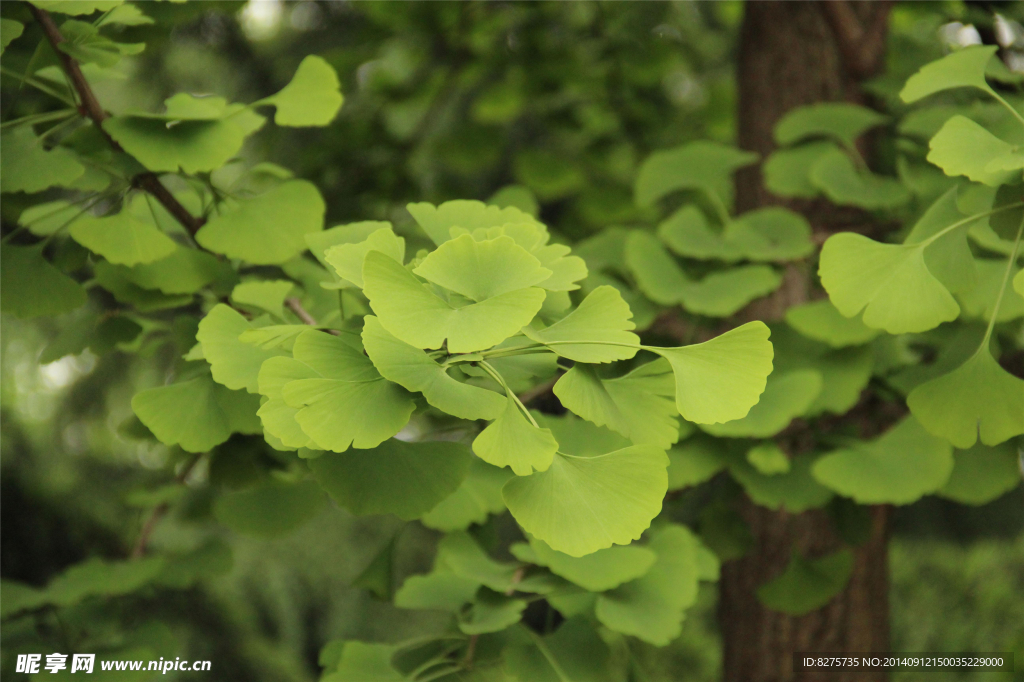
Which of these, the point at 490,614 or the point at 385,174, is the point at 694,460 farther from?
the point at 385,174

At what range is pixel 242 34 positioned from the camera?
1.50 metres

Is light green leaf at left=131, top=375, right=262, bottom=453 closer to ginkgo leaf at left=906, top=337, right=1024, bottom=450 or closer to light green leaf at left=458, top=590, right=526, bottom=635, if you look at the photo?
light green leaf at left=458, top=590, right=526, bottom=635

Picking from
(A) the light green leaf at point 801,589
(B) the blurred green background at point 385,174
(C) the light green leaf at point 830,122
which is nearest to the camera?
(A) the light green leaf at point 801,589

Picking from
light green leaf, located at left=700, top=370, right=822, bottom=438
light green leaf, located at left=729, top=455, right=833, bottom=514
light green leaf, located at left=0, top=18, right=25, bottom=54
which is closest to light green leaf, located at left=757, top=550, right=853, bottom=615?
light green leaf, located at left=729, top=455, right=833, bottom=514

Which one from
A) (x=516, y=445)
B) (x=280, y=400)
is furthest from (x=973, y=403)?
(x=280, y=400)

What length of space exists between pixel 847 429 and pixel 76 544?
111 centimetres

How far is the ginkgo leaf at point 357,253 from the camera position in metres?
0.37

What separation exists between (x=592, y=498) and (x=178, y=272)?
366mm

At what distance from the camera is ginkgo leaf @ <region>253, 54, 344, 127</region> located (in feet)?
1.74

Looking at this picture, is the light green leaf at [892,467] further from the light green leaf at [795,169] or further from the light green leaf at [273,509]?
the light green leaf at [273,509]

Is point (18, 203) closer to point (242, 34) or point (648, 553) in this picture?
point (648, 553)

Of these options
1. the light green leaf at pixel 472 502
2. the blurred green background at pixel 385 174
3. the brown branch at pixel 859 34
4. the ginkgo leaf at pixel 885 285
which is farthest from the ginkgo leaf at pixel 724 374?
the brown branch at pixel 859 34

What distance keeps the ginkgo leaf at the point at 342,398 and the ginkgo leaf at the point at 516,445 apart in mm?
41

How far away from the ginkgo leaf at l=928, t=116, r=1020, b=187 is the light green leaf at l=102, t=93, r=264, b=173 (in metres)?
0.44
